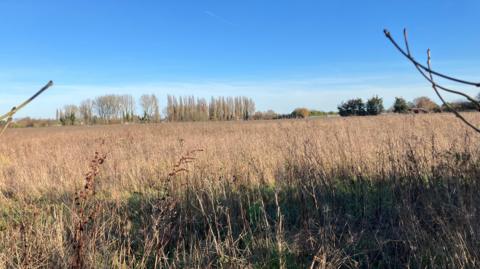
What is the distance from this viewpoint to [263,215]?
12.5 ft

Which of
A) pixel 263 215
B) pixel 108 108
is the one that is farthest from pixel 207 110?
pixel 263 215

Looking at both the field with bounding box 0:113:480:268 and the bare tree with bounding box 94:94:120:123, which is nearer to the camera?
the field with bounding box 0:113:480:268

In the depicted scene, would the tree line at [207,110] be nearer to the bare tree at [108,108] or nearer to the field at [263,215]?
the bare tree at [108,108]

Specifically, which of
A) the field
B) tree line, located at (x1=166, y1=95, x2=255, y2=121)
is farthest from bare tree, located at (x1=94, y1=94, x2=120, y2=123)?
the field

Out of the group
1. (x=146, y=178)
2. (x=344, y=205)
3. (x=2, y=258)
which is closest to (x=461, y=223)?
(x=344, y=205)

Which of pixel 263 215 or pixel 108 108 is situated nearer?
pixel 263 215

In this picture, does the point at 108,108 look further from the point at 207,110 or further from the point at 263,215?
the point at 263,215

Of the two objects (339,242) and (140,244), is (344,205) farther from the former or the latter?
(140,244)

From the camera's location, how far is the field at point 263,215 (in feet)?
9.23

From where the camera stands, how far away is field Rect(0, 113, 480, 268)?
2.81m

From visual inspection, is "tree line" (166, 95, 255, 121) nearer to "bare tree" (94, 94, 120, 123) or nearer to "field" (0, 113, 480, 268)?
"bare tree" (94, 94, 120, 123)

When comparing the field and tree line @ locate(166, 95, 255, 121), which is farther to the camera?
tree line @ locate(166, 95, 255, 121)

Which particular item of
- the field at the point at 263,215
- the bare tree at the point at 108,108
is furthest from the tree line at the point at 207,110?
the field at the point at 263,215

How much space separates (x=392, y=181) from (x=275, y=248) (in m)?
2.22
